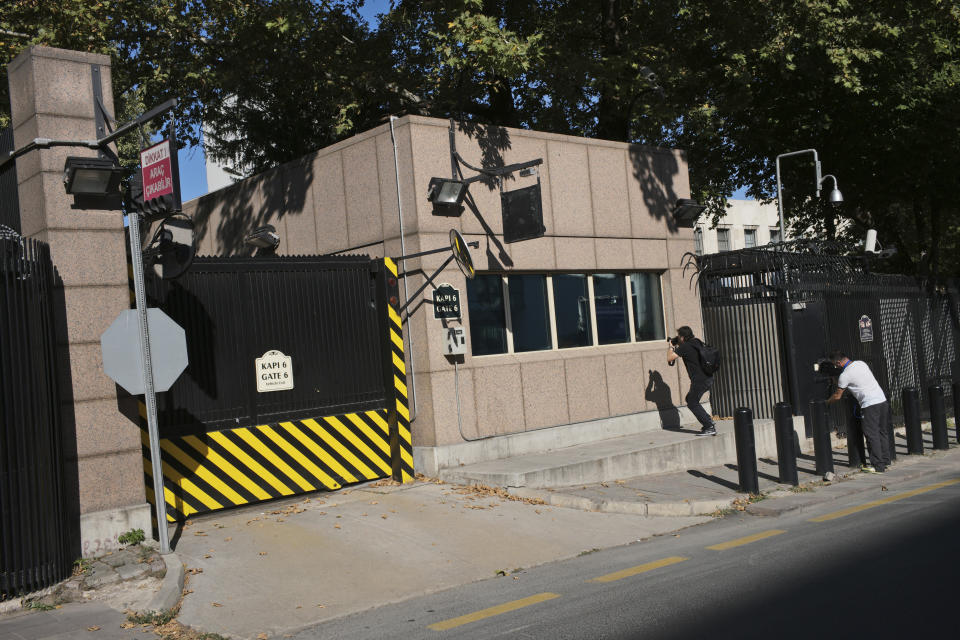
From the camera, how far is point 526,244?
1309 centimetres

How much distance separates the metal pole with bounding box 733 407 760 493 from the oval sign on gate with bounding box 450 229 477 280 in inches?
155

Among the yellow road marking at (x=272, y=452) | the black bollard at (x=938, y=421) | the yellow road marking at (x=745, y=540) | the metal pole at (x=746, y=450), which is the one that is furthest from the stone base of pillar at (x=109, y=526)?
the black bollard at (x=938, y=421)

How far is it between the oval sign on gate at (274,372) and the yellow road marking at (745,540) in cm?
544

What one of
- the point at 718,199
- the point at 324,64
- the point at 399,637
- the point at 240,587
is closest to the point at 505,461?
the point at 240,587

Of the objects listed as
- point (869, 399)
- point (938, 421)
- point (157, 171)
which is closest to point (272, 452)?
point (157, 171)

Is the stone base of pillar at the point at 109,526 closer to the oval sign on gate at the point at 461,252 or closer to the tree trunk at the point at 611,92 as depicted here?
the oval sign on gate at the point at 461,252

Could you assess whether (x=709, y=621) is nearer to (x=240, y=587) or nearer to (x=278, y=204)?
(x=240, y=587)

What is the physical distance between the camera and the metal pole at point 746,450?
11039 millimetres

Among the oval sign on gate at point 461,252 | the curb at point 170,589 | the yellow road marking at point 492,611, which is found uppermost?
the oval sign on gate at point 461,252

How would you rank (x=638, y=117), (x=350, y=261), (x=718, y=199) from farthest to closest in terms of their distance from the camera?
(x=718, y=199) < (x=638, y=117) < (x=350, y=261)

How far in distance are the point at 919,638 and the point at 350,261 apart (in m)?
8.22

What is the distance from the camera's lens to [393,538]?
8859 millimetres

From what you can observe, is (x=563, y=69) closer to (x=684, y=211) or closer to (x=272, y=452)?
(x=684, y=211)

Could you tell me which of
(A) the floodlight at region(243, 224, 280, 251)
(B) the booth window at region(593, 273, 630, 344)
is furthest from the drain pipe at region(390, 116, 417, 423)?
(B) the booth window at region(593, 273, 630, 344)
